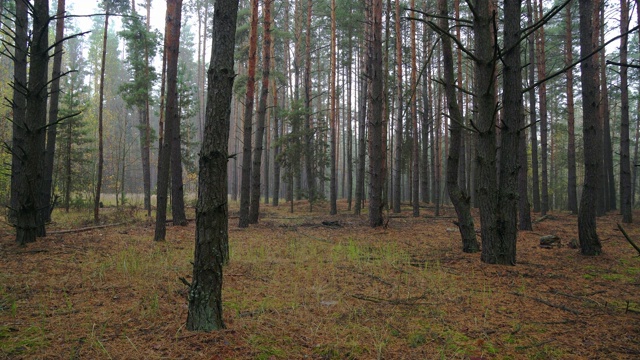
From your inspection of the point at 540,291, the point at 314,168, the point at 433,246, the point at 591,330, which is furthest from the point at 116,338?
the point at 314,168

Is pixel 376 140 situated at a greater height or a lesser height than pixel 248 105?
lesser

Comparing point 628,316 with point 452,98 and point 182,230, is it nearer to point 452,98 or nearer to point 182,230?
point 452,98

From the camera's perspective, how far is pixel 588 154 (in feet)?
21.8

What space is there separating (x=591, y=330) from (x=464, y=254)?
328 cm

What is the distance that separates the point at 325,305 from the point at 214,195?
1752 millimetres

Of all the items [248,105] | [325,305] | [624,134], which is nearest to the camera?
[325,305]

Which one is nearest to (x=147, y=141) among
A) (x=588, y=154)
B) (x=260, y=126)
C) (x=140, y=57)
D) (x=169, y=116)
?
(x=140, y=57)

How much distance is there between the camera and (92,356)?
2365 mm

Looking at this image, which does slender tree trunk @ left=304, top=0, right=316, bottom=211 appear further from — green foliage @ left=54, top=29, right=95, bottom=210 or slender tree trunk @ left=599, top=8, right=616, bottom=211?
slender tree trunk @ left=599, top=8, right=616, bottom=211

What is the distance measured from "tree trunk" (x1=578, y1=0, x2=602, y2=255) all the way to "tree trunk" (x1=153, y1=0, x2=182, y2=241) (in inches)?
338

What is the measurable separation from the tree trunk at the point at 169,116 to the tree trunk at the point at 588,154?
8.58 m

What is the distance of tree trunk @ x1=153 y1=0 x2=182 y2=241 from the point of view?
7.58 meters

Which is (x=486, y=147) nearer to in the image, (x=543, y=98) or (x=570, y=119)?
(x=570, y=119)

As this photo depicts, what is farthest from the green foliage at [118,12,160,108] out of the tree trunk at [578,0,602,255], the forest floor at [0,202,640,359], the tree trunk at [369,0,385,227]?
the tree trunk at [578,0,602,255]
